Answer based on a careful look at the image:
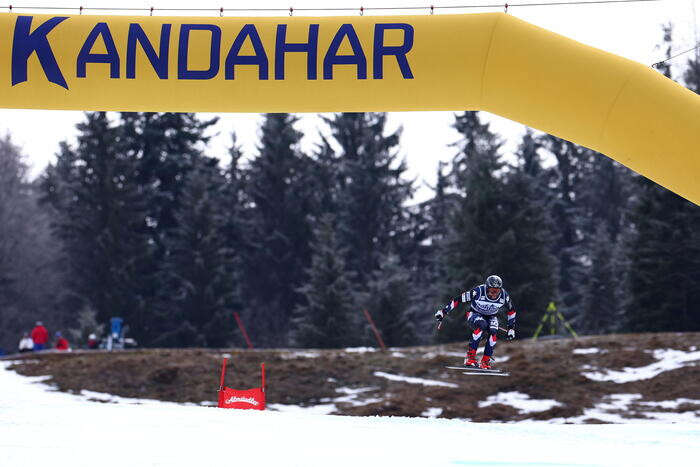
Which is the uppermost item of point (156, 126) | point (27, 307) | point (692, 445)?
point (156, 126)

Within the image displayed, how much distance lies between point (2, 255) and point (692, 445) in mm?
51118

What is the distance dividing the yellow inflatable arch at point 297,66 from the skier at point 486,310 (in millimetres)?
2679

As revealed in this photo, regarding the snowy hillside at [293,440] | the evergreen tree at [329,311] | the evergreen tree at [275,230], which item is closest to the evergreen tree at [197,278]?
the evergreen tree at [275,230]

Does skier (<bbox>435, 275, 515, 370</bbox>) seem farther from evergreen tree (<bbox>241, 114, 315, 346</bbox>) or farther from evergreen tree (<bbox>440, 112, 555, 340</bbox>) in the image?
evergreen tree (<bbox>241, 114, 315, 346</bbox>)

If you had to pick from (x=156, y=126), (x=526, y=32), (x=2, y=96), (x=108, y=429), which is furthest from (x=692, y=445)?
(x=156, y=126)

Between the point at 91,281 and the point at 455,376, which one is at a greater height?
the point at 91,281

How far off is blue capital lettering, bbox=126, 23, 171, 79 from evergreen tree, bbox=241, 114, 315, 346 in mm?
42958

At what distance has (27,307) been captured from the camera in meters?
60.1

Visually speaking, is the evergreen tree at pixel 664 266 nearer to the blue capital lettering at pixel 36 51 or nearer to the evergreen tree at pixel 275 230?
the evergreen tree at pixel 275 230

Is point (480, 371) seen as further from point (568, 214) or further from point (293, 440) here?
point (568, 214)

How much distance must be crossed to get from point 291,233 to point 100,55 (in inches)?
1831

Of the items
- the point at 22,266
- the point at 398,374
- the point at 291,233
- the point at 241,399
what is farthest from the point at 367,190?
the point at 241,399

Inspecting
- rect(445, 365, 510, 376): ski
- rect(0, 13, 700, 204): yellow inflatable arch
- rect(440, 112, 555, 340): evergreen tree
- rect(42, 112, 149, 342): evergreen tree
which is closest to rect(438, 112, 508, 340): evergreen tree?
rect(440, 112, 555, 340): evergreen tree

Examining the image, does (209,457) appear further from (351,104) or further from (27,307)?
(27,307)
